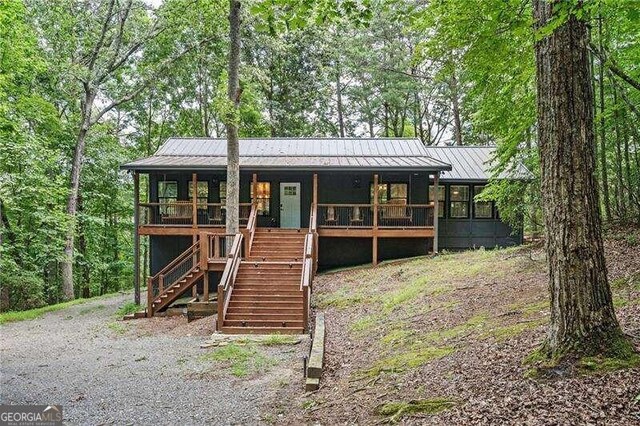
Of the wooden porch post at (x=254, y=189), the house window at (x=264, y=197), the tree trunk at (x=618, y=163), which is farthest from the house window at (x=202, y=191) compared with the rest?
the tree trunk at (x=618, y=163)

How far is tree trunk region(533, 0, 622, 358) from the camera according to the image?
4133mm

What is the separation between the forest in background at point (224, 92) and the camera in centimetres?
801

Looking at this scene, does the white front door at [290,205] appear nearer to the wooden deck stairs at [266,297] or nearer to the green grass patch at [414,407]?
the wooden deck stairs at [266,297]

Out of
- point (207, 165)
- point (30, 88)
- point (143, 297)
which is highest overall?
point (30, 88)

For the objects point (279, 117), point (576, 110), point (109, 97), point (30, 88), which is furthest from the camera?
point (279, 117)

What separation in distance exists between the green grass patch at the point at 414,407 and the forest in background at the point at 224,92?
371 cm

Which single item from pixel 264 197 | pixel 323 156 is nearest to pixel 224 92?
pixel 264 197

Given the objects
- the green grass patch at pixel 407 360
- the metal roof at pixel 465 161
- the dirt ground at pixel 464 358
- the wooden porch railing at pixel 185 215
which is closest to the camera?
the dirt ground at pixel 464 358

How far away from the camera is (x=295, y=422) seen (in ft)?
16.8

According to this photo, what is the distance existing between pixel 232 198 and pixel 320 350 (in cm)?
829

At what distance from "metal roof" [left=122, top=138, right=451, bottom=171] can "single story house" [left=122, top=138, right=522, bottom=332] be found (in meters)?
0.05

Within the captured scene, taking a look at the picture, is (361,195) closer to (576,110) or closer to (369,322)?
(369,322)

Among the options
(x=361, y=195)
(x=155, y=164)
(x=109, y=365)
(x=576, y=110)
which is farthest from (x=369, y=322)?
(x=155, y=164)

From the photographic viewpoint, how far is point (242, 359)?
835cm
